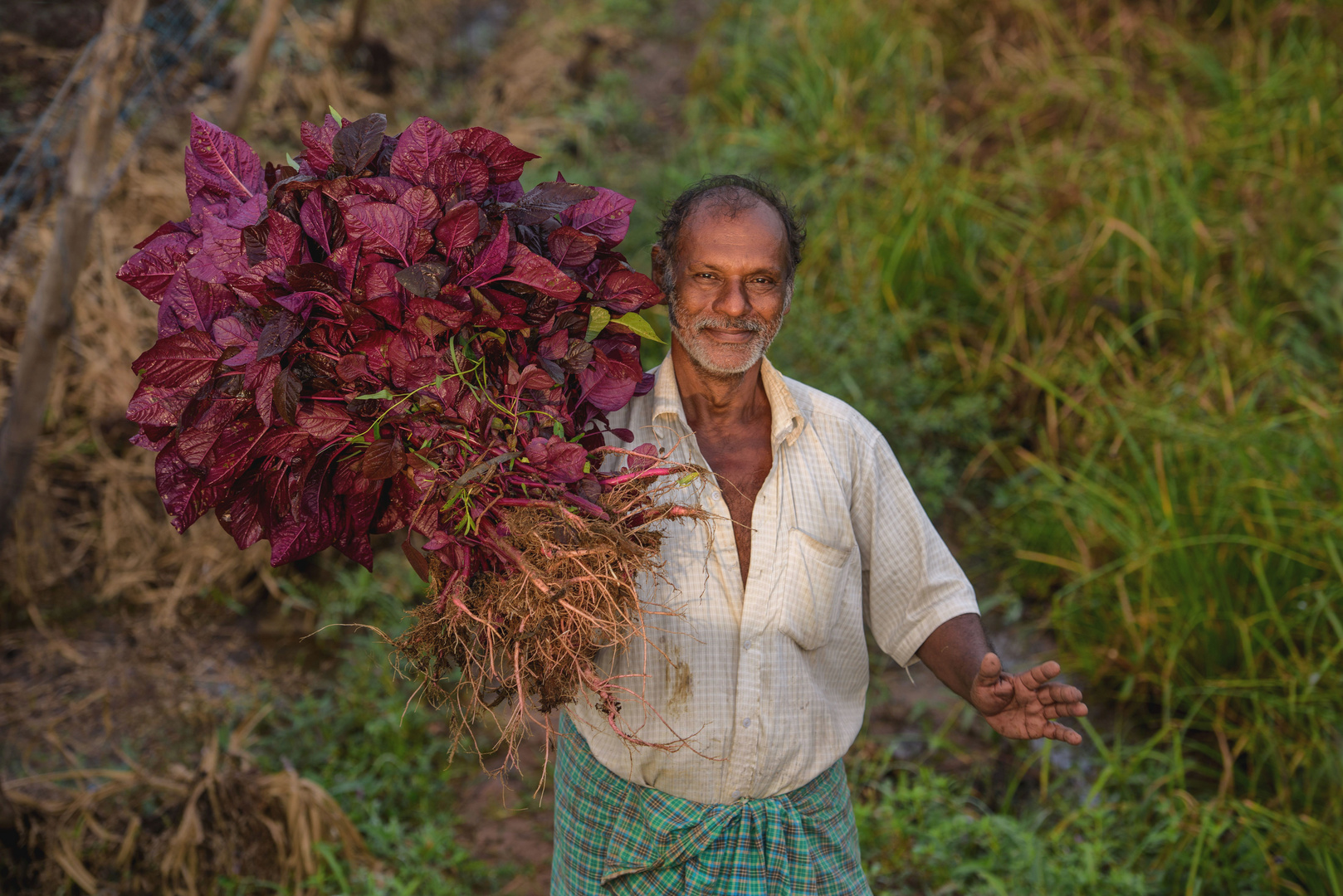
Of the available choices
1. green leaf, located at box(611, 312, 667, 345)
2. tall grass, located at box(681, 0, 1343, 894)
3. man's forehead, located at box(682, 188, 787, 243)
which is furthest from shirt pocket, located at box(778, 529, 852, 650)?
tall grass, located at box(681, 0, 1343, 894)

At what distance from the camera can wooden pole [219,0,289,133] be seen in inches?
150

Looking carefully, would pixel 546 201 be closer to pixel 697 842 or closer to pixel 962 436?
pixel 697 842

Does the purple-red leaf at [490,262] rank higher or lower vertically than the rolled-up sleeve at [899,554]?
higher

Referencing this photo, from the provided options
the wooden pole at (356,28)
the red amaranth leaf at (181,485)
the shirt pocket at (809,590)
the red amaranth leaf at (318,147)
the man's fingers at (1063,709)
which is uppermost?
the wooden pole at (356,28)

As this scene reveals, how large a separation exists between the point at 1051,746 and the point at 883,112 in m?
3.31

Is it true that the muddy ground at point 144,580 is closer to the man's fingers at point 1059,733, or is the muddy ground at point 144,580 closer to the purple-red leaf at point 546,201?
the man's fingers at point 1059,733

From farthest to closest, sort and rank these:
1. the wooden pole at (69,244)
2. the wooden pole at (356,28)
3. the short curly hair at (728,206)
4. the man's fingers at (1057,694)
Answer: the wooden pole at (356,28) → the wooden pole at (69,244) → the short curly hair at (728,206) → the man's fingers at (1057,694)

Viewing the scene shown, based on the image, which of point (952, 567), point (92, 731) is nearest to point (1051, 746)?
point (952, 567)

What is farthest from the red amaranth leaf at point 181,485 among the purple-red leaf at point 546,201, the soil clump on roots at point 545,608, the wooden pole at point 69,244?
the wooden pole at point 69,244

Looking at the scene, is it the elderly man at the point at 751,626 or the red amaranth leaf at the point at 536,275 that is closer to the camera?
the red amaranth leaf at the point at 536,275

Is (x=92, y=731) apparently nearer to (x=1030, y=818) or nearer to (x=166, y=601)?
(x=166, y=601)

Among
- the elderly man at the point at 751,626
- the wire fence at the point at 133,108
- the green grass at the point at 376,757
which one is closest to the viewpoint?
the elderly man at the point at 751,626

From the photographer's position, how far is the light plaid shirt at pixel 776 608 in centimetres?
185

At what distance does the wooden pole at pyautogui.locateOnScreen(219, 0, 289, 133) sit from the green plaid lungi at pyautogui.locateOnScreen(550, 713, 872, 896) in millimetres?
2910
